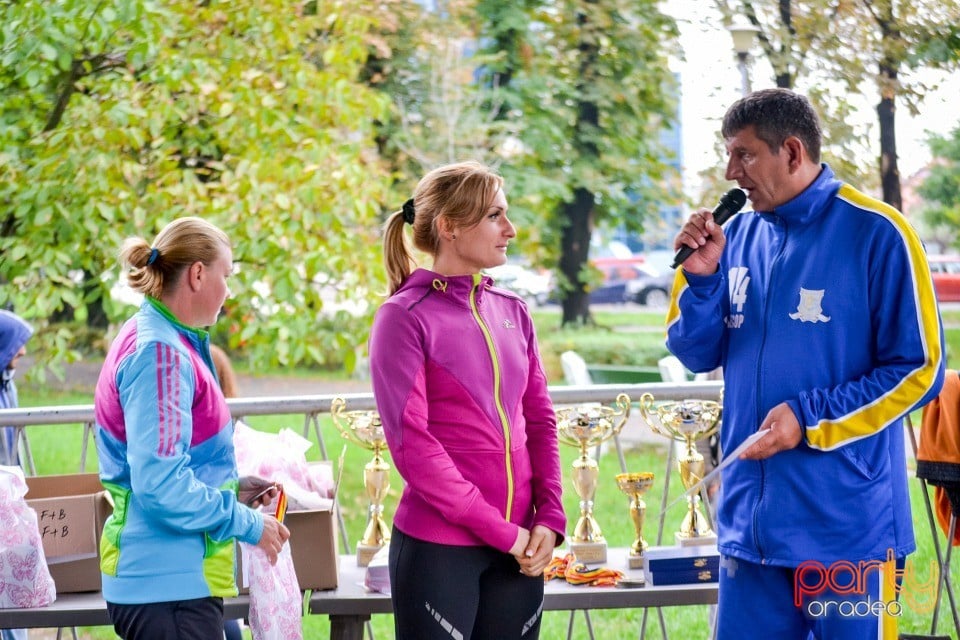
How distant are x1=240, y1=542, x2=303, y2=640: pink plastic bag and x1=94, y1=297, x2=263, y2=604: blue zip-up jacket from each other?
0.63ft

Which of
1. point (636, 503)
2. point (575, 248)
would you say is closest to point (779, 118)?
point (636, 503)

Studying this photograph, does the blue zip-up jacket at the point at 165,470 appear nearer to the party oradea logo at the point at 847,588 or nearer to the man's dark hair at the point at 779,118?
the party oradea logo at the point at 847,588

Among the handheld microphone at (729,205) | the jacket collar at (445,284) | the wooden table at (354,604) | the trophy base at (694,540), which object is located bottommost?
the wooden table at (354,604)

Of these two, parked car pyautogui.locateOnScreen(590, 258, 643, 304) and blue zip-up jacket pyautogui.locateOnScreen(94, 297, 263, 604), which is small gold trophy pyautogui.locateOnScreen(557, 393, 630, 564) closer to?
blue zip-up jacket pyautogui.locateOnScreen(94, 297, 263, 604)

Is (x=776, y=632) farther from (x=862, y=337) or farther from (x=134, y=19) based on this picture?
(x=134, y=19)

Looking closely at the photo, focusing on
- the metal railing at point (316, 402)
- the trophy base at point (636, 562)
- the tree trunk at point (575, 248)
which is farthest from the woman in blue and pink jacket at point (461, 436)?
the tree trunk at point (575, 248)

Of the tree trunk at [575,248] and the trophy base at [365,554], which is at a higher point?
the tree trunk at [575,248]

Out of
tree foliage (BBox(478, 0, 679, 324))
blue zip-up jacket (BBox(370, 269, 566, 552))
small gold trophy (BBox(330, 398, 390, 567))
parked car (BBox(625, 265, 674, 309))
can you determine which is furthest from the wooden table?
parked car (BBox(625, 265, 674, 309))

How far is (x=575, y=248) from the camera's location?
30.8 ft

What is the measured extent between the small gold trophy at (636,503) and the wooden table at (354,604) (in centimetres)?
18

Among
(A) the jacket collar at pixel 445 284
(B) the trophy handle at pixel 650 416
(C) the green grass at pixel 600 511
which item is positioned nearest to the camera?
(A) the jacket collar at pixel 445 284

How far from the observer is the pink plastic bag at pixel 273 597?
204 cm

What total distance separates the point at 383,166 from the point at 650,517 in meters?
2.94

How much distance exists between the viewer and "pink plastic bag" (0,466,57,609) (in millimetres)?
2145
